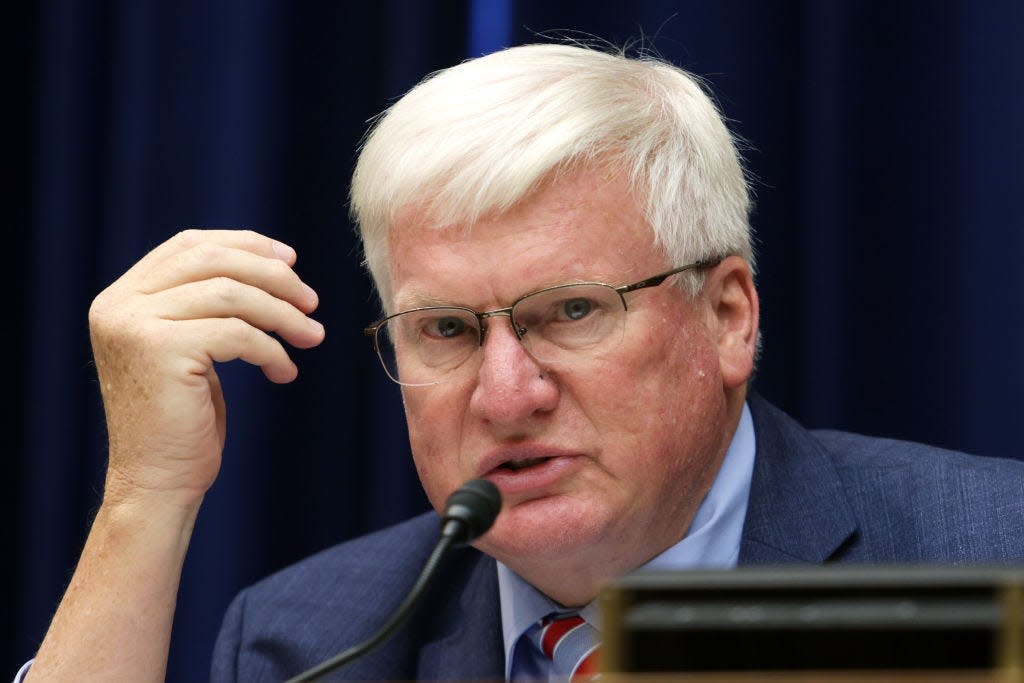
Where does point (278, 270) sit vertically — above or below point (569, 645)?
above

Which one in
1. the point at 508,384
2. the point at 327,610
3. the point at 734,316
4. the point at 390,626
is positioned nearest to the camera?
the point at 390,626

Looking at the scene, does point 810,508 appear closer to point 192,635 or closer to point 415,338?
point 415,338

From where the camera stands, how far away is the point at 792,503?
1.76 meters

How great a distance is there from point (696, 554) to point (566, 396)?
1.07 ft

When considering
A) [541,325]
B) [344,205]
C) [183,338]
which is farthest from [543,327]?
[344,205]

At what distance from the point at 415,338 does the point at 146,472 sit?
0.40 meters

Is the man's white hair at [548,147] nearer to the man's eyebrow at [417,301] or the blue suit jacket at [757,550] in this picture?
the man's eyebrow at [417,301]

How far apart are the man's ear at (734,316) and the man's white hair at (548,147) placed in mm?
34

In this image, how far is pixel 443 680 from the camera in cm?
184

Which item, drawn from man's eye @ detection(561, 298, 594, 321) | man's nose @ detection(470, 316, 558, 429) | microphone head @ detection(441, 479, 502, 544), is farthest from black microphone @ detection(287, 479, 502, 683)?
man's eye @ detection(561, 298, 594, 321)

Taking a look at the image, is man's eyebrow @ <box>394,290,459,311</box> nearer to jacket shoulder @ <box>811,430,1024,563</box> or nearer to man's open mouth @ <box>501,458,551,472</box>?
man's open mouth @ <box>501,458,551,472</box>

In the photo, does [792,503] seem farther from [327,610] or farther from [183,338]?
[183,338]

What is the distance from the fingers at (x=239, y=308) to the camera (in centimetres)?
168

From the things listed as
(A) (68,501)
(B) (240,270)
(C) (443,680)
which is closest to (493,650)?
(C) (443,680)
